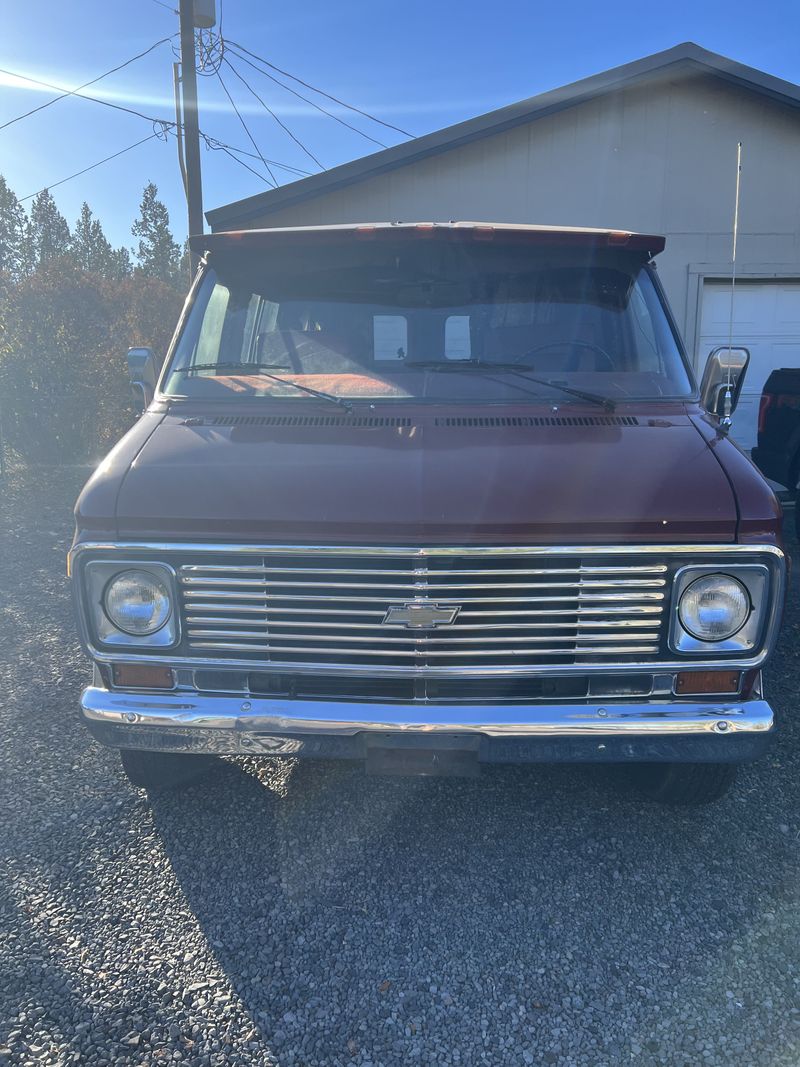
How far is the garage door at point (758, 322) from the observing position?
31.8ft

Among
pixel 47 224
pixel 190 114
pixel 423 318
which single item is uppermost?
pixel 47 224

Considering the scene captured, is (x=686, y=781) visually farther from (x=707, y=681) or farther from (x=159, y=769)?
(x=159, y=769)

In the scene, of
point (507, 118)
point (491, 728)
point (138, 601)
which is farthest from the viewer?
point (507, 118)

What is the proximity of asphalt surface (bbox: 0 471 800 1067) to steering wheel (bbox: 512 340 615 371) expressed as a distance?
175 cm

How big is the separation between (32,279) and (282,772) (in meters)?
10.3

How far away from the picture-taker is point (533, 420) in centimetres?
295

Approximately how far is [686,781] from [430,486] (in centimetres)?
155

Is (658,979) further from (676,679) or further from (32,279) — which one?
(32,279)

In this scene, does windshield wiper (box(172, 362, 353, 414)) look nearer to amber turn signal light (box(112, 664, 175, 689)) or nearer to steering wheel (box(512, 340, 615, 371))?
steering wheel (box(512, 340, 615, 371))

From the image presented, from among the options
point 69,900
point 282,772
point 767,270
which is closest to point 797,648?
point 282,772

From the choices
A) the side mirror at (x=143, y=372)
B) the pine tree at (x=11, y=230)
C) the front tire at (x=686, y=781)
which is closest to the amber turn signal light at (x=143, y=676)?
the side mirror at (x=143, y=372)

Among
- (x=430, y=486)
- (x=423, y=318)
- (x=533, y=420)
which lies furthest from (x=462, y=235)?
(x=430, y=486)

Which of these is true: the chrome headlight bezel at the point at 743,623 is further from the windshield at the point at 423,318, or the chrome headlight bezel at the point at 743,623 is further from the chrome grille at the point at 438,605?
the windshield at the point at 423,318

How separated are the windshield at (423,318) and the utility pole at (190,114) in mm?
8661
